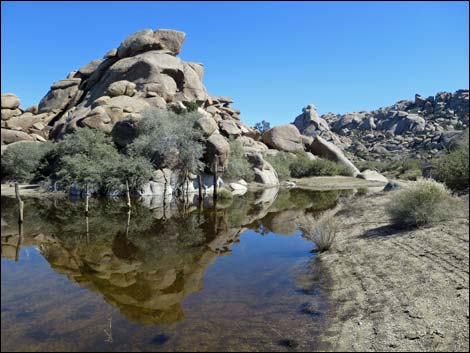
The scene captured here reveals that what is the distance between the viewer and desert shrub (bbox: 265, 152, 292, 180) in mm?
45812

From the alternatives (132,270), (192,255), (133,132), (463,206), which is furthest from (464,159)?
(133,132)

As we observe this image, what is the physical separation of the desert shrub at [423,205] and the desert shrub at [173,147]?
1864cm

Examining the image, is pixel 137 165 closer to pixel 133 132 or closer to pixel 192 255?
pixel 133 132

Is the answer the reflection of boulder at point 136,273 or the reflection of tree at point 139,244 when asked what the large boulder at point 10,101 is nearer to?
the reflection of tree at point 139,244

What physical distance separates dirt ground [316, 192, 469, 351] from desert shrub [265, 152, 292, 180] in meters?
33.5

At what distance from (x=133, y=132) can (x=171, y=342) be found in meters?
28.6

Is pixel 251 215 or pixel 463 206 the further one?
pixel 251 215

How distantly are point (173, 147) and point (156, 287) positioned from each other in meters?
21.0

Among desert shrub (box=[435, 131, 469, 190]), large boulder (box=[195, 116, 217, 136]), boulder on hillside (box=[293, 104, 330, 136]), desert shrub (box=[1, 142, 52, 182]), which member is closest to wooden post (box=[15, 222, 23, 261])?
desert shrub (box=[435, 131, 469, 190])

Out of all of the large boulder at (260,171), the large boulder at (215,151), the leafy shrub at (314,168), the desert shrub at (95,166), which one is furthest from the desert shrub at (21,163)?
the leafy shrub at (314,168)

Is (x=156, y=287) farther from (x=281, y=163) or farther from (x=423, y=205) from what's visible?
(x=281, y=163)

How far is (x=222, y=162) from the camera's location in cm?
3150

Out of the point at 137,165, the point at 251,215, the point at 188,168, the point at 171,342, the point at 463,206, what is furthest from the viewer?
the point at 188,168

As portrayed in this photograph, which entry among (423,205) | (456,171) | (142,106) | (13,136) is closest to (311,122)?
(142,106)
